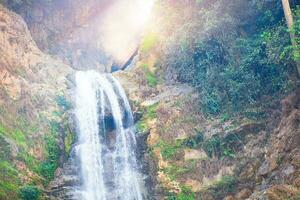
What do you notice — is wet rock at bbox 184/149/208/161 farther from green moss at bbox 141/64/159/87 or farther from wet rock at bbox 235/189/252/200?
green moss at bbox 141/64/159/87


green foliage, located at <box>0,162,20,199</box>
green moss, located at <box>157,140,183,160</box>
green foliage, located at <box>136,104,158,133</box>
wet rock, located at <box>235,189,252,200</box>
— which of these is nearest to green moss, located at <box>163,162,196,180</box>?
green moss, located at <box>157,140,183,160</box>

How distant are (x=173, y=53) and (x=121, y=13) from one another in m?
16.0

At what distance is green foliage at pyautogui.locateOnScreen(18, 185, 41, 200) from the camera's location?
14883mm

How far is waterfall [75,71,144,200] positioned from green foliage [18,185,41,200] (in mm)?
1701

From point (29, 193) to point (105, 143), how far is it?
542 centimetres

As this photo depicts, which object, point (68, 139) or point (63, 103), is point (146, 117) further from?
point (63, 103)

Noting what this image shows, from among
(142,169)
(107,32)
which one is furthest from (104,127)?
(107,32)

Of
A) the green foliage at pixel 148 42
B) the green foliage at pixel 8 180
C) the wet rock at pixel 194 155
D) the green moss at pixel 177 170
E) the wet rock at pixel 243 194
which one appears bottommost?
the wet rock at pixel 243 194

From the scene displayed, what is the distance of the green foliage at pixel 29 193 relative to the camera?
586 inches

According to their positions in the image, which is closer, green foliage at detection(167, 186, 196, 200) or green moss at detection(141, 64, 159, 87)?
green foliage at detection(167, 186, 196, 200)

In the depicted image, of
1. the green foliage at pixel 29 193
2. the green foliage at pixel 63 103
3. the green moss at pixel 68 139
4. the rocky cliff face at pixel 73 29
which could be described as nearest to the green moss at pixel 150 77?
the green foliage at pixel 63 103

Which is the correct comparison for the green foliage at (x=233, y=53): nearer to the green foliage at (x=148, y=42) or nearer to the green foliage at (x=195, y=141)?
the green foliage at (x=195, y=141)

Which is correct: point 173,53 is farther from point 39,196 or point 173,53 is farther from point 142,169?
point 39,196

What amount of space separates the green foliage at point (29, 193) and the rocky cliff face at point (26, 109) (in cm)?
27
